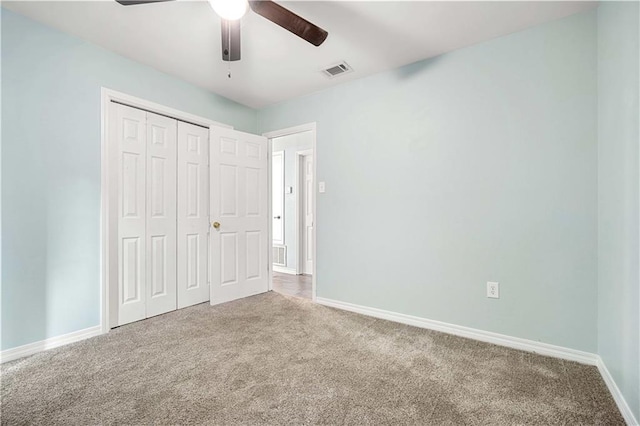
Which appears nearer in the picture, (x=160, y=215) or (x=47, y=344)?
(x=47, y=344)

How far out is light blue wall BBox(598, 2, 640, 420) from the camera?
4.54 feet

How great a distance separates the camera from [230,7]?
5.23 feet

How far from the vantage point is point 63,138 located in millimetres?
2268

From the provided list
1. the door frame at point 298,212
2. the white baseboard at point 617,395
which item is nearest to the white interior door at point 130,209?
the door frame at point 298,212

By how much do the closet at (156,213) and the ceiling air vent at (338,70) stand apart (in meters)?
1.54

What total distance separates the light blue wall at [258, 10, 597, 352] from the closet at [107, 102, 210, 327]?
146 cm

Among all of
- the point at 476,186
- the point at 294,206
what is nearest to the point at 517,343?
the point at 476,186

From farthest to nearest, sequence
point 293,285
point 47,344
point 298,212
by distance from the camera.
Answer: point 298,212 → point 293,285 → point 47,344

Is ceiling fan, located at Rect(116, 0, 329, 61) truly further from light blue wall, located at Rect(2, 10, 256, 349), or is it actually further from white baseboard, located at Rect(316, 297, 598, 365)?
white baseboard, located at Rect(316, 297, 598, 365)

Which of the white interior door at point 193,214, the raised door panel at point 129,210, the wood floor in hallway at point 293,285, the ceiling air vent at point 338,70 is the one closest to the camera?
the raised door panel at point 129,210

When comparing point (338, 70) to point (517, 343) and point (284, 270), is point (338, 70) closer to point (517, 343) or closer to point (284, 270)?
point (517, 343)

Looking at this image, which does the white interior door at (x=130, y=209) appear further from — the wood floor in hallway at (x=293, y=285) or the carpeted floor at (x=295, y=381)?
the wood floor in hallway at (x=293, y=285)

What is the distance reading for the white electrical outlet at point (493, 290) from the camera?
7.50 ft

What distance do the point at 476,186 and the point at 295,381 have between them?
2.00 meters
